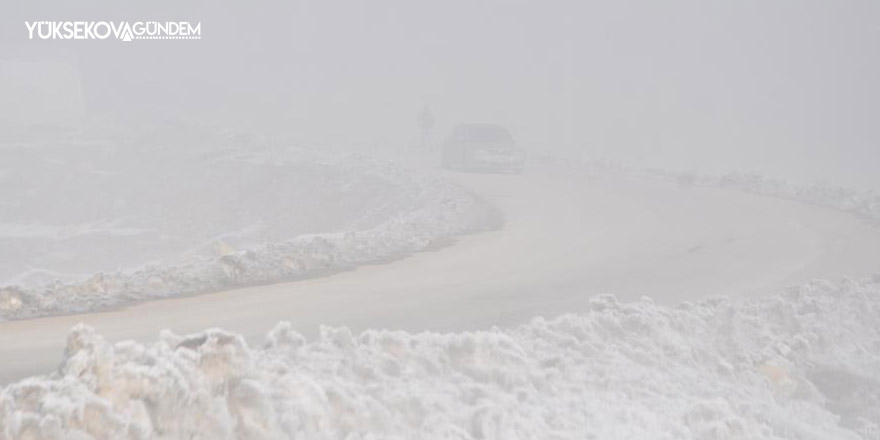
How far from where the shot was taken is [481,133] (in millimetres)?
34031

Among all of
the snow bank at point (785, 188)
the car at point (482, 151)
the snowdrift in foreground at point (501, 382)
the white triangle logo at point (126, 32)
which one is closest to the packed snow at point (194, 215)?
the car at point (482, 151)

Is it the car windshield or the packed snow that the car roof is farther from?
the packed snow

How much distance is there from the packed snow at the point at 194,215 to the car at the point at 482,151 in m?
3.19

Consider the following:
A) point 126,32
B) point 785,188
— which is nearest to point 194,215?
point 785,188

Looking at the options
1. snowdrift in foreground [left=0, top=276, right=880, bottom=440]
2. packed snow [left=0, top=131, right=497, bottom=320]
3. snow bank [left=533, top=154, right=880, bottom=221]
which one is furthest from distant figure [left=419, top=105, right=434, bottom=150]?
snowdrift in foreground [left=0, top=276, right=880, bottom=440]

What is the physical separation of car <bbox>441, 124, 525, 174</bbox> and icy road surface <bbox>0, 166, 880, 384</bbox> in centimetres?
856

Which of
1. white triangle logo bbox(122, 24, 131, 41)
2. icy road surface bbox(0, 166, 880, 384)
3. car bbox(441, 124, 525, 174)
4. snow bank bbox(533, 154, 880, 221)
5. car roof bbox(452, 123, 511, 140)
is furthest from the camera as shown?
white triangle logo bbox(122, 24, 131, 41)

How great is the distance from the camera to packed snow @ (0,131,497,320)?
11.6m

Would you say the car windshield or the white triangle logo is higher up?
the white triangle logo

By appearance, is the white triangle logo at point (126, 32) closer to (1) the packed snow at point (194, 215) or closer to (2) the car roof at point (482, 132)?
(1) the packed snow at point (194, 215)

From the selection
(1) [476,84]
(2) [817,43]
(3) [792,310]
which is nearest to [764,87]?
(2) [817,43]

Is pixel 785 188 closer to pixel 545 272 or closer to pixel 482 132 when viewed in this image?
pixel 482 132

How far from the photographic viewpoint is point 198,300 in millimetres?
10445

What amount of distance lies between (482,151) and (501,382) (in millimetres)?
25853
